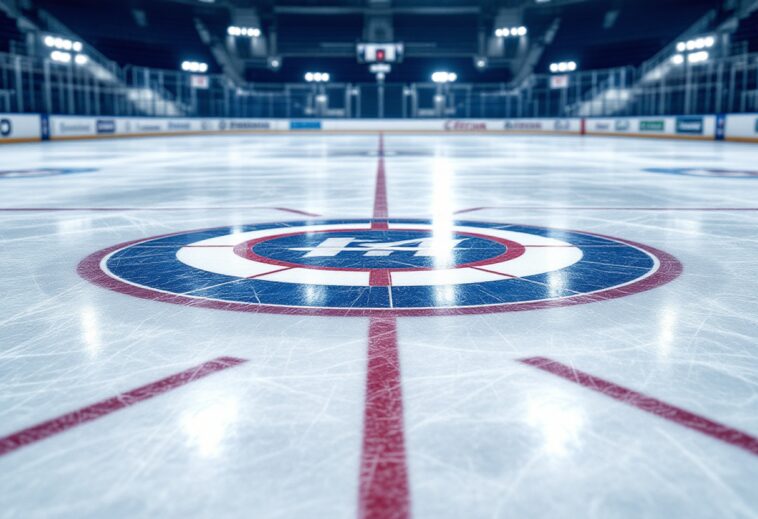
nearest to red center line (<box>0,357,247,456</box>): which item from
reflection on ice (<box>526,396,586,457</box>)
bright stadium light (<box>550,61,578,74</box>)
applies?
reflection on ice (<box>526,396,586,457</box>)

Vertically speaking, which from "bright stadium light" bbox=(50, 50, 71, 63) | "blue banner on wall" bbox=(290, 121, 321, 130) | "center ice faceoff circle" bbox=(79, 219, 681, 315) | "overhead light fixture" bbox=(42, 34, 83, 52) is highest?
"overhead light fixture" bbox=(42, 34, 83, 52)

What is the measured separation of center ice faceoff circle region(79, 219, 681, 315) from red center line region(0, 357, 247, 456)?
837 millimetres

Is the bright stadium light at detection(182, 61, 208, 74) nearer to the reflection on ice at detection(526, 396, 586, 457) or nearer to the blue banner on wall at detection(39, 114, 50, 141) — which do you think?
the blue banner on wall at detection(39, 114, 50, 141)

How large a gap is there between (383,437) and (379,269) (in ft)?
8.09

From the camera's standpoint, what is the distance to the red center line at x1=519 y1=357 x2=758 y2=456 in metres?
2.22

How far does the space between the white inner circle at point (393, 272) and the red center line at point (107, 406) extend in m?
1.44

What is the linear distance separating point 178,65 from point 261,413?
49.2 meters

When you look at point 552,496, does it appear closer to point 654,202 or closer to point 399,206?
point 399,206

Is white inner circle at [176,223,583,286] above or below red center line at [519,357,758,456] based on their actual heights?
above

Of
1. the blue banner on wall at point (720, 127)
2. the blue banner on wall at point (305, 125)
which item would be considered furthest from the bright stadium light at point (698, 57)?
the blue banner on wall at point (305, 125)

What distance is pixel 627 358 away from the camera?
2.99m

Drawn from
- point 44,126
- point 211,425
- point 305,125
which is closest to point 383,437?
point 211,425

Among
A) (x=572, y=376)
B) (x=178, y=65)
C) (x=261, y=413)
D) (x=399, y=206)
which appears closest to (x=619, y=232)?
(x=399, y=206)

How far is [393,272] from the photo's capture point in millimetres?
4570
